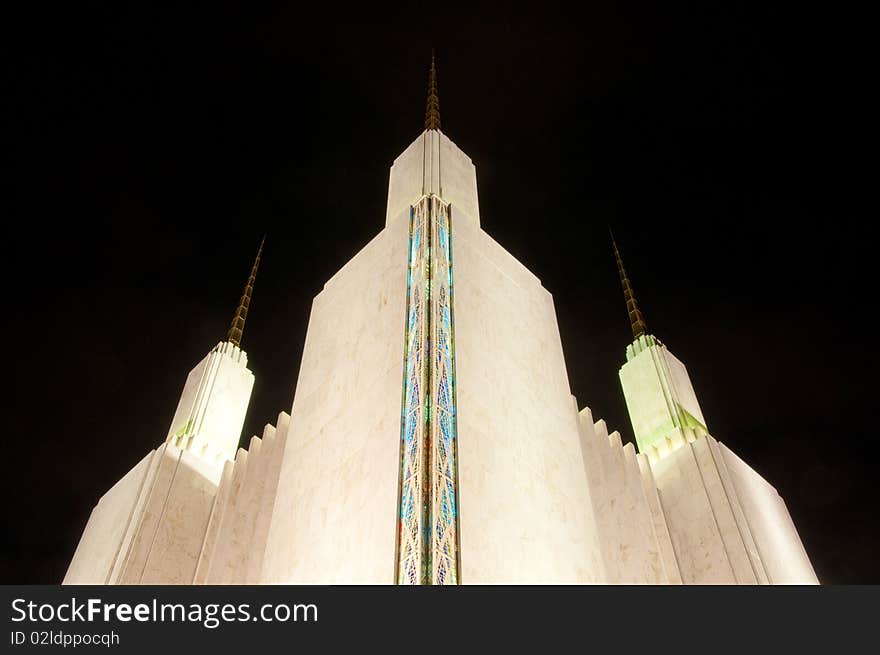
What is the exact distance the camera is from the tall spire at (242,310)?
20.9 m

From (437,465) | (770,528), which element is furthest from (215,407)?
(770,528)

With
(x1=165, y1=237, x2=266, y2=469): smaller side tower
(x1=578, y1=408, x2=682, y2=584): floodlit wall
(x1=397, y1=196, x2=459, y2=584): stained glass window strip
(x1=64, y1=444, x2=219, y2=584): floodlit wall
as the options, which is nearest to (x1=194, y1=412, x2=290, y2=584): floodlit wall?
(x1=64, y1=444, x2=219, y2=584): floodlit wall

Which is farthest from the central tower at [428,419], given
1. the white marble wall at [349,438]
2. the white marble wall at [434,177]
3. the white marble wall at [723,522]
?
the white marble wall at [723,522]

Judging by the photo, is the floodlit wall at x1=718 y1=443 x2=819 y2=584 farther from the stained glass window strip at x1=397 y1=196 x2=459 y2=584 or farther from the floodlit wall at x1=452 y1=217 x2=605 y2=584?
the stained glass window strip at x1=397 y1=196 x2=459 y2=584

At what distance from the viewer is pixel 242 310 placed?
2252 cm

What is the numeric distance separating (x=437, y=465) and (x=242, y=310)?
45.5 feet

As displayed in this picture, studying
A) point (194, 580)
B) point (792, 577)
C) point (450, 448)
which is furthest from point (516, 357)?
point (194, 580)

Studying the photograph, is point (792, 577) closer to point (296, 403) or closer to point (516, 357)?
point (516, 357)

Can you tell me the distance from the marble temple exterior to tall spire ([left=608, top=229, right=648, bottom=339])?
938 mm

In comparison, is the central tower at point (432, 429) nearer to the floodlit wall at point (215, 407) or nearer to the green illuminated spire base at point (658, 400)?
the green illuminated spire base at point (658, 400)

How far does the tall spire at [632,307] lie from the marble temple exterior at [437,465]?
0.94 m

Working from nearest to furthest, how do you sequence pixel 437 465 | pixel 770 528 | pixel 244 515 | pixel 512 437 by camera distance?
pixel 437 465 < pixel 512 437 < pixel 244 515 < pixel 770 528

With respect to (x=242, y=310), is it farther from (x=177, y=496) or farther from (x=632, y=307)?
(x=632, y=307)

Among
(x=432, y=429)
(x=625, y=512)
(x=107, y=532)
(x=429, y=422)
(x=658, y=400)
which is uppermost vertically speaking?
(x=658, y=400)
